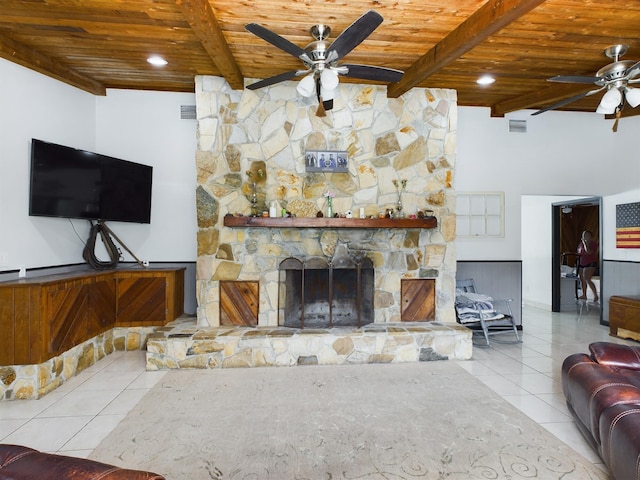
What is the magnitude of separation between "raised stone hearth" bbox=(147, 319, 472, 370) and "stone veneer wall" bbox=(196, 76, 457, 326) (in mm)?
377

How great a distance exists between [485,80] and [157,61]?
3737 millimetres

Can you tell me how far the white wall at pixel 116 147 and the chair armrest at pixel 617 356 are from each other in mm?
4295

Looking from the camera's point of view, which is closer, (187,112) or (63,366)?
(63,366)

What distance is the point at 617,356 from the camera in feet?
8.49

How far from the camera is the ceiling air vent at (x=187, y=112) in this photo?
4723mm

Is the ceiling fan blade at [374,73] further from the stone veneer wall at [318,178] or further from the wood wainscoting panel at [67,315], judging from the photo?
the wood wainscoting panel at [67,315]

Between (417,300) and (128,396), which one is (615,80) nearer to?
(417,300)

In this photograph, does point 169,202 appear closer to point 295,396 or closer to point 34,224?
point 34,224

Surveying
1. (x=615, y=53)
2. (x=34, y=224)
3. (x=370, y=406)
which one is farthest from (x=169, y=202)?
(x=615, y=53)

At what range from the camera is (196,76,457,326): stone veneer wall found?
4230mm

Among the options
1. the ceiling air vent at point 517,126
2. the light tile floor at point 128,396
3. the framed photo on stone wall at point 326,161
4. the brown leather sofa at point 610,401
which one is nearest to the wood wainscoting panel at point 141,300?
the light tile floor at point 128,396

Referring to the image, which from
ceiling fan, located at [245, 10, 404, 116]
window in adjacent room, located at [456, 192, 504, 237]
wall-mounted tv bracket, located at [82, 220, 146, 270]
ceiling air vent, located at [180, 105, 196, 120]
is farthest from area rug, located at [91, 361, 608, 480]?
ceiling air vent, located at [180, 105, 196, 120]

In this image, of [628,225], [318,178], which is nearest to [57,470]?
[318,178]

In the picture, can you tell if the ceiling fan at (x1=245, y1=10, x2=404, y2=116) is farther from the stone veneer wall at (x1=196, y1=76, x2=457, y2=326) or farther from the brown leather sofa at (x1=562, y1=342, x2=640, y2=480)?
the brown leather sofa at (x1=562, y1=342, x2=640, y2=480)
